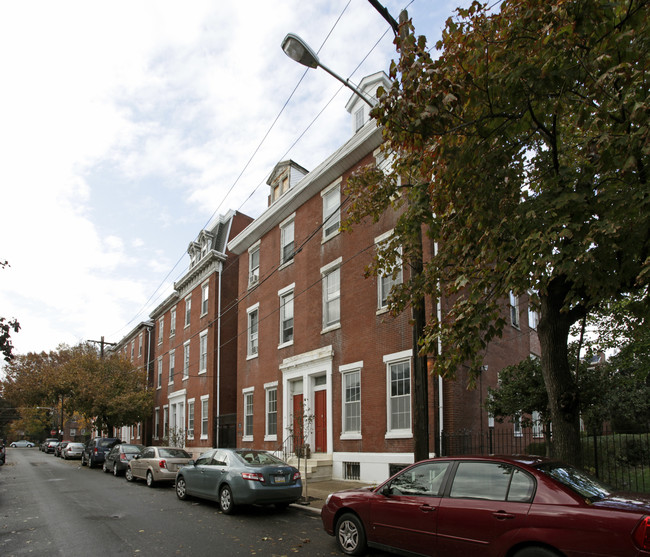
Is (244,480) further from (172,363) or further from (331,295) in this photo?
(172,363)

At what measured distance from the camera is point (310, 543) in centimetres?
850

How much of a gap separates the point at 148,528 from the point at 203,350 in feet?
68.4

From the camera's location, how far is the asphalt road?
8.10m

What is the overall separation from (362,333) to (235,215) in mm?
17394

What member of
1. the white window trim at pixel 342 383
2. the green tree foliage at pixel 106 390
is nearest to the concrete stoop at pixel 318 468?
the white window trim at pixel 342 383

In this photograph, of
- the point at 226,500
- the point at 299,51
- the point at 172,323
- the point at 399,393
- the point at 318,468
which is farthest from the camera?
the point at 172,323

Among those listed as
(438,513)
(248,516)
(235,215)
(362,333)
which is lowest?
(248,516)

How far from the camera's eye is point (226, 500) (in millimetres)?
11445

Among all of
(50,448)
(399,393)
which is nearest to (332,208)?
(399,393)

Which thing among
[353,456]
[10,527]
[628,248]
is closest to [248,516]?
[10,527]

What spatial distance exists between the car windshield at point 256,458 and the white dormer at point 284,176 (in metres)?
13.6

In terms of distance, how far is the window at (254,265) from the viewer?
80.7 feet

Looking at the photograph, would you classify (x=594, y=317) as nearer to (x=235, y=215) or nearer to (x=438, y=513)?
(x=438, y=513)

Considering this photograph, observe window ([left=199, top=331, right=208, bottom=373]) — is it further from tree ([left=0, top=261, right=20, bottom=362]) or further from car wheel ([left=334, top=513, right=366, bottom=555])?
car wheel ([left=334, top=513, right=366, bottom=555])
